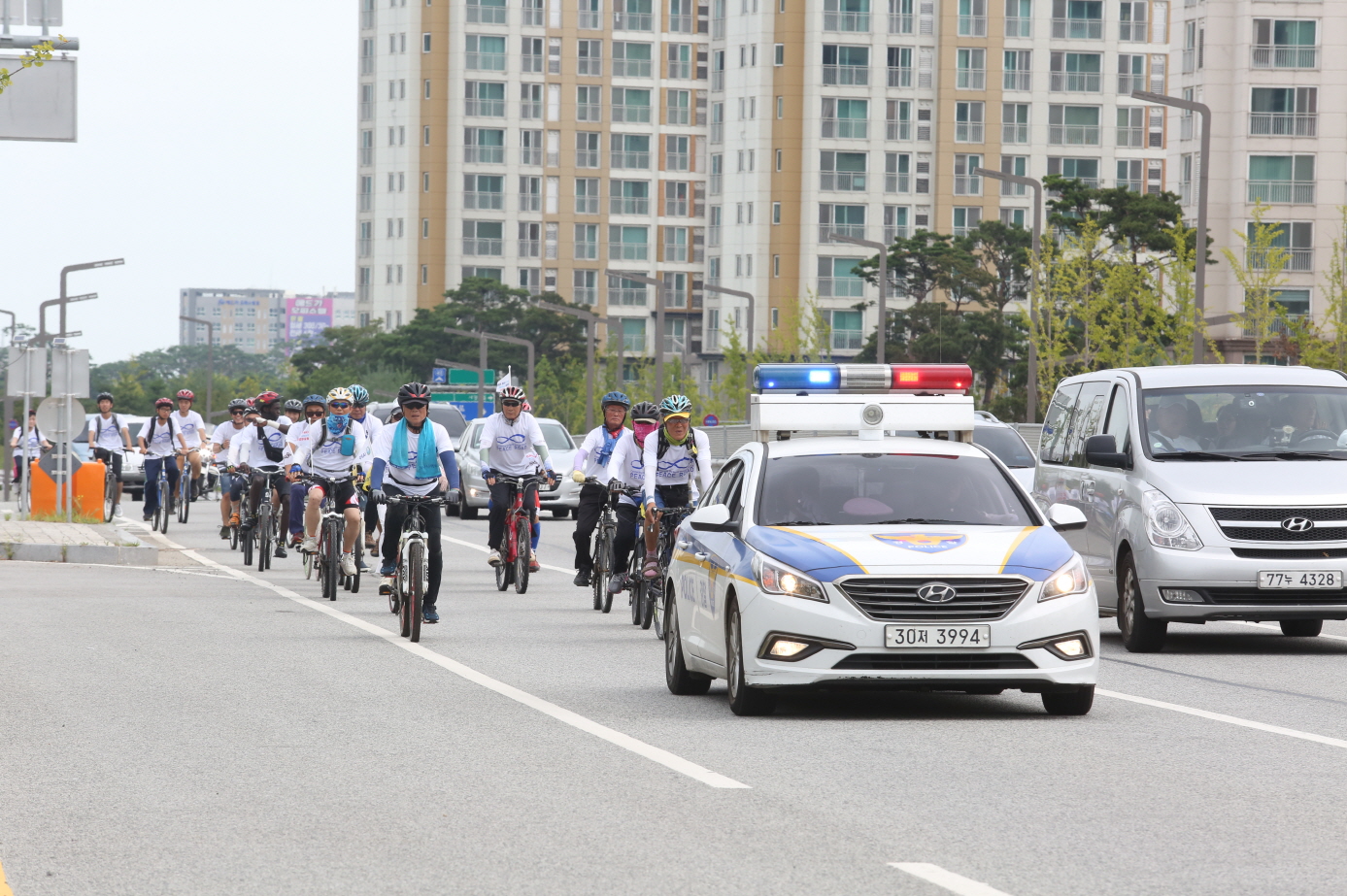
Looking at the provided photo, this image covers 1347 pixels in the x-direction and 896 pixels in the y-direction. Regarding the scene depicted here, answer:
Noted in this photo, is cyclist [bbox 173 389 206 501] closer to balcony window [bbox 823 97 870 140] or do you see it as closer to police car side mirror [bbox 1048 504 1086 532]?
police car side mirror [bbox 1048 504 1086 532]

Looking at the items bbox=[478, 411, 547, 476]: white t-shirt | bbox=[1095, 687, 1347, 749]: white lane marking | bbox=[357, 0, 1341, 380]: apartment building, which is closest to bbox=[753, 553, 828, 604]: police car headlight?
bbox=[1095, 687, 1347, 749]: white lane marking

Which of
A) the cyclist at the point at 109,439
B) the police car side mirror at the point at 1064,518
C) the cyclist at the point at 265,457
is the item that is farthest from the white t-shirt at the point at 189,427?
the police car side mirror at the point at 1064,518

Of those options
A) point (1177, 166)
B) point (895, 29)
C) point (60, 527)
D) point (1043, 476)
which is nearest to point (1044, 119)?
point (895, 29)

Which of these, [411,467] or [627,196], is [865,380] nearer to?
[411,467]

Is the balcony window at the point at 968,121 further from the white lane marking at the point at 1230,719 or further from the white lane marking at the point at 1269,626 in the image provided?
the white lane marking at the point at 1230,719

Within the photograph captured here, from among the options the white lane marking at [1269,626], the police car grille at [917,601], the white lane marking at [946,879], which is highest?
the police car grille at [917,601]

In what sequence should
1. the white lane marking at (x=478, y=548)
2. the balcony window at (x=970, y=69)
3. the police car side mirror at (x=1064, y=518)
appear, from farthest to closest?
the balcony window at (x=970, y=69), the white lane marking at (x=478, y=548), the police car side mirror at (x=1064, y=518)

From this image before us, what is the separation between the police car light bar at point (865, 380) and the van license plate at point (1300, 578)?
2.41m

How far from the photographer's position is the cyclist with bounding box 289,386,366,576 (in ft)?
68.7

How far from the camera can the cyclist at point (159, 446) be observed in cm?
3256

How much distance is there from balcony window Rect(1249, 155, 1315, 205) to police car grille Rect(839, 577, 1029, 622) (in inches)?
3175

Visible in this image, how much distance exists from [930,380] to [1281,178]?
7749cm

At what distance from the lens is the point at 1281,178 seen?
3482 inches

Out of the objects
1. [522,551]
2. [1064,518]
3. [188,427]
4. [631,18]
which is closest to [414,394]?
[522,551]
